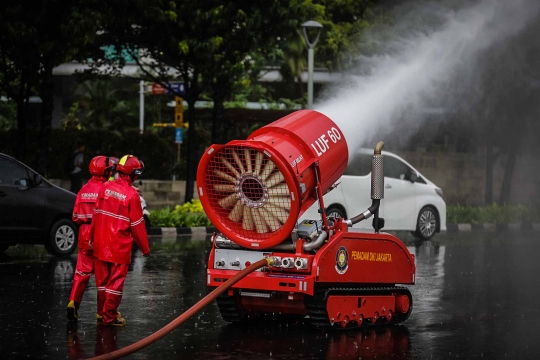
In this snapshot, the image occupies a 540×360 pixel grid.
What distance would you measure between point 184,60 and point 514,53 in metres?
8.26

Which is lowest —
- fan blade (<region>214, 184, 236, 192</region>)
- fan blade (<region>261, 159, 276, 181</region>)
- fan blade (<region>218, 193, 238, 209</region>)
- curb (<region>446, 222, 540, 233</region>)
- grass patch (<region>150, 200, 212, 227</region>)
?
curb (<region>446, 222, 540, 233</region>)

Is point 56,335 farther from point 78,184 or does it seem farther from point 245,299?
point 78,184

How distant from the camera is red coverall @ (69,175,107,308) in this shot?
10.6m

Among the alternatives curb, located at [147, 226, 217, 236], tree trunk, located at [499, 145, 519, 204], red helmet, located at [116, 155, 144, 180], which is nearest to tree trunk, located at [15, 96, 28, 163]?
curb, located at [147, 226, 217, 236]

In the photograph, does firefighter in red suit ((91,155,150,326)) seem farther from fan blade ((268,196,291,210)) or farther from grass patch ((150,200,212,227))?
grass patch ((150,200,212,227))

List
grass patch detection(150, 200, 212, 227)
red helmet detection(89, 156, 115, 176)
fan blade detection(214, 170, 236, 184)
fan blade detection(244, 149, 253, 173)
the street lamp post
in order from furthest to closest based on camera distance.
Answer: the street lamp post → grass patch detection(150, 200, 212, 227) → red helmet detection(89, 156, 115, 176) → fan blade detection(214, 170, 236, 184) → fan blade detection(244, 149, 253, 173)

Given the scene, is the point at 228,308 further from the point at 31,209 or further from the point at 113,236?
the point at 31,209

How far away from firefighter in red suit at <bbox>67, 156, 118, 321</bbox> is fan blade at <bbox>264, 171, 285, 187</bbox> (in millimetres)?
1891

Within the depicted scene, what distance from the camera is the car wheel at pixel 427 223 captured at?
76.0 ft

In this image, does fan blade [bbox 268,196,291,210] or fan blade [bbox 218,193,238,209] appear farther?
fan blade [bbox 218,193,238,209]

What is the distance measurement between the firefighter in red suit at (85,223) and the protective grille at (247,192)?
1.29 meters

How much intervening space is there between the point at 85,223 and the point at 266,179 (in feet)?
6.68

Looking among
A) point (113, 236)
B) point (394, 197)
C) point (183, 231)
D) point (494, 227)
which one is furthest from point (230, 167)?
point (494, 227)

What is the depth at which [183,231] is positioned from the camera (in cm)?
2397
